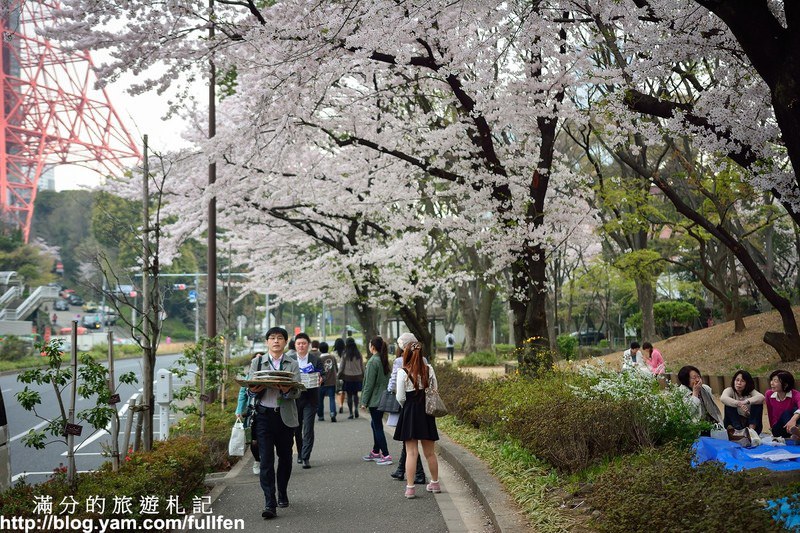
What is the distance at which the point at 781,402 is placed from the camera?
325 inches

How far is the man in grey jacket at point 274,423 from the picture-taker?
667cm

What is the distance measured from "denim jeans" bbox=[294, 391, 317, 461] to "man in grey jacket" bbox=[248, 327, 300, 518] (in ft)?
7.87

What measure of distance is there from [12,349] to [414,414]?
1294 inches

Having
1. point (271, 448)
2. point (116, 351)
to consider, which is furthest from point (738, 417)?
point (116, 351)

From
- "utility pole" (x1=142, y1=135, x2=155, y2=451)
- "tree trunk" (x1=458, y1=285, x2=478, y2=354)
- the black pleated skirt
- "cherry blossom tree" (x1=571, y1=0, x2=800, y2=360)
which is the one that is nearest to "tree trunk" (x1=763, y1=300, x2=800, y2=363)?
"cherry blossom tree" (x1=571, y1=0, x2=800, y2=360)

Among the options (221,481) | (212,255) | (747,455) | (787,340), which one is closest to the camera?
(747,455)

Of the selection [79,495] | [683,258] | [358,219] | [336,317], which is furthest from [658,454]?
[336,317]

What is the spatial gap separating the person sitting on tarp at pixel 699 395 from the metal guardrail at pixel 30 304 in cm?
4320

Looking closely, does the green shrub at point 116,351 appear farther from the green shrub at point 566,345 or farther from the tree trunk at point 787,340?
the tree trunk at point 787,340

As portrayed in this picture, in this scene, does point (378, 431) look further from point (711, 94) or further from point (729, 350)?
point (729, 350)

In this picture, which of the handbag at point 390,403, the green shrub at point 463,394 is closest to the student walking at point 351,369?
the green shrub at point 463,394

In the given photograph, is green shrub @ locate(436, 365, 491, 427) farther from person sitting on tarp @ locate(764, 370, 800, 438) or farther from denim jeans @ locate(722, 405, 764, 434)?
person sitting on tarp @ locate(764, 370, 800, 438)

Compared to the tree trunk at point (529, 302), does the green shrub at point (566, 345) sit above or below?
below

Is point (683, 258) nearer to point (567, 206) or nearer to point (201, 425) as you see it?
point (567, 206)
